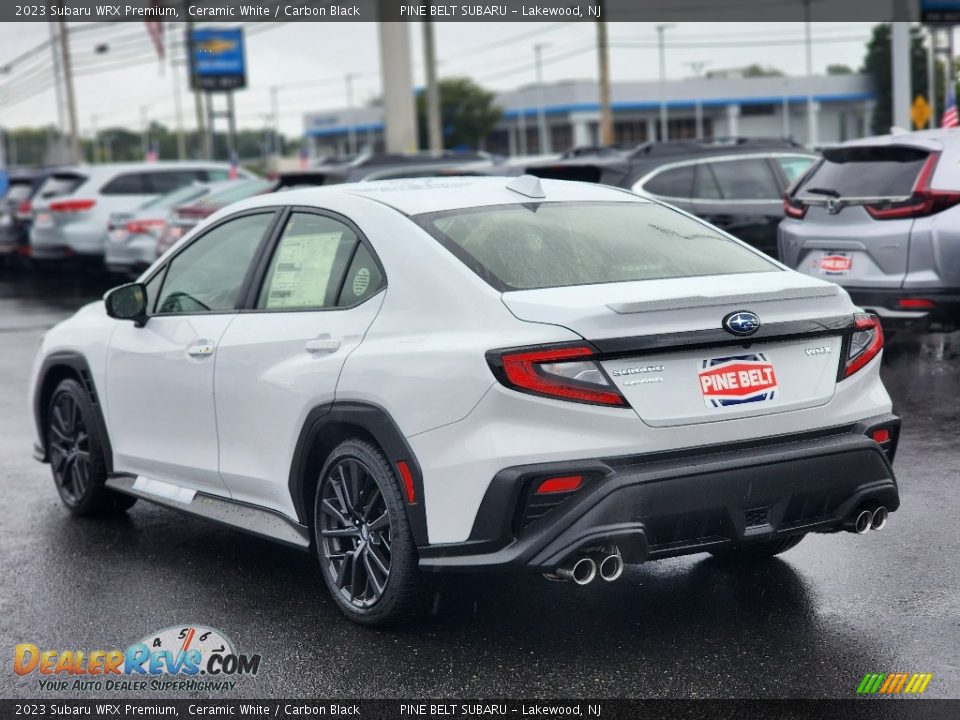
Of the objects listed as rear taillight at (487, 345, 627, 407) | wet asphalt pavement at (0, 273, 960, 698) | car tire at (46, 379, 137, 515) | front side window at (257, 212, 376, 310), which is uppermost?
front side window at (257, 212, 376, 310)

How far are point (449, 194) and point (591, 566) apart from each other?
5.60 ft

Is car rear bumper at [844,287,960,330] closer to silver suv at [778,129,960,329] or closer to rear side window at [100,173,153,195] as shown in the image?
silver suv at [778,129,960,329]

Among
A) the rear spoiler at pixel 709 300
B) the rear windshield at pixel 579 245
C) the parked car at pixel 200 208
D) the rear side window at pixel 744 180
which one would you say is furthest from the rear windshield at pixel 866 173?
the parked car at pixel 200 208

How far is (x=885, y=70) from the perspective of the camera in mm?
96750

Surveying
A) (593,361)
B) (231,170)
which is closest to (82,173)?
(231,170)

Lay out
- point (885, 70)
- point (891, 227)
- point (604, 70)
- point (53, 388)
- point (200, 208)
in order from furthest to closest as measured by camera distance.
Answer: point (885, 70) → point (604, 70) → point (200, 208) → point (891, 227) → point (53, 388)

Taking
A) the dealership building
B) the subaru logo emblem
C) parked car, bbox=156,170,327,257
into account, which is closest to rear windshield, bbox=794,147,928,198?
the subaru logo emblem

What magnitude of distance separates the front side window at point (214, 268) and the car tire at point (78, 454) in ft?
2.62

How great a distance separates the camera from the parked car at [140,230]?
761 inches

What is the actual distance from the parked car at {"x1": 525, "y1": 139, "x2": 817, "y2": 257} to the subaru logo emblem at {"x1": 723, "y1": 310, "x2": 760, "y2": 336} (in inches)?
321

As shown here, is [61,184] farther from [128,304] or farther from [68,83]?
[68,83]

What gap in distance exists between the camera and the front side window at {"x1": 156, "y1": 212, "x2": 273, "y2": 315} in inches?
231

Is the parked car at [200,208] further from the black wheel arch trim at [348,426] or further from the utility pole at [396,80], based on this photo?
the utility pole at [396,80]

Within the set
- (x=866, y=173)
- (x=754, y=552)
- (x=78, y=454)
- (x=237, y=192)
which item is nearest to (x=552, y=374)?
(x=754, y=552)
